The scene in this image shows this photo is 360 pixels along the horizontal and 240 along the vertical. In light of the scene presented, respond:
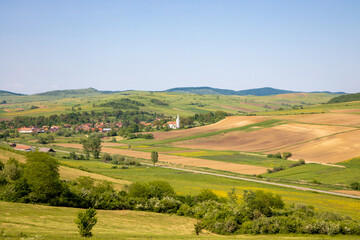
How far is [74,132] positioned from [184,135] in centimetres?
6118

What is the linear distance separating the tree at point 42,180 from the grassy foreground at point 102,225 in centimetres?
209

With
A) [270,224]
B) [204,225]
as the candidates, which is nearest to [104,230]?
[204,225]

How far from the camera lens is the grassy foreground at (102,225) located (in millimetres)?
24500

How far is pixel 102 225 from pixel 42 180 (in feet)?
33.0

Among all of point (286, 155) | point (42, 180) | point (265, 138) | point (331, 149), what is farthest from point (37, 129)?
point (42, 180)

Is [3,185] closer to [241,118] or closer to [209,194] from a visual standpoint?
[209,194]

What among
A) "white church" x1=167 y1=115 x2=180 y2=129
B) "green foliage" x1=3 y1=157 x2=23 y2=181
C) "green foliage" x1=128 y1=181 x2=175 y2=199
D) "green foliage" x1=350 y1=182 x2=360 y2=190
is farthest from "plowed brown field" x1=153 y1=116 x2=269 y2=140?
"green foliage" x1=3 y1=157 x2=23 y2=181

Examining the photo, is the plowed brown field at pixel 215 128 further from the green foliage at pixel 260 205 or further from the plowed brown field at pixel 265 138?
the green foliage at pixel 260 205

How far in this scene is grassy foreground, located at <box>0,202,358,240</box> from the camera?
24500mm

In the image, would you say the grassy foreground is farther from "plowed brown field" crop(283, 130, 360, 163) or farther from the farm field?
"plowed brown field" crop(283, 130, 360, 163)

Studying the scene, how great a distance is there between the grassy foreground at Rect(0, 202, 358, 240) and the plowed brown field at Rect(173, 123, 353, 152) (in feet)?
237

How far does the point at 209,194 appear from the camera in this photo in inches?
1752

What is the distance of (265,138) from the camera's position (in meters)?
117

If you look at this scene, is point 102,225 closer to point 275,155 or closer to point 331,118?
point 275,155
